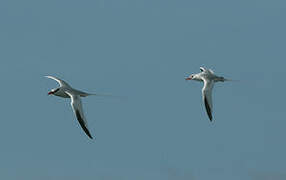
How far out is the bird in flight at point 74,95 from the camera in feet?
161

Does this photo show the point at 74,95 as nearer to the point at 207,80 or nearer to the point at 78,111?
the point at 78,111

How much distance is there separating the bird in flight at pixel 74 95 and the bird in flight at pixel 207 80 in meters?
8.45

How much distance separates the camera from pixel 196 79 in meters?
58.2

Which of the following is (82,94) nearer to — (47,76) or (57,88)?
(57,88)

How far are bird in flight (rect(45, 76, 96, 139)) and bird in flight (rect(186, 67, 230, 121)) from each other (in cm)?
845

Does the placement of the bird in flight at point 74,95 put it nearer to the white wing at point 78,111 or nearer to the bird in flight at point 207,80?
the white wing at point 78,111

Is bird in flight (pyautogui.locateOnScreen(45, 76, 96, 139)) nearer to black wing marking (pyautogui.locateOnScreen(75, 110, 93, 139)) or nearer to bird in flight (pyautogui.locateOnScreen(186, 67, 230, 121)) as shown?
black wing marking (pyautogui.locateOnScreen(75, 110, 93, 139))

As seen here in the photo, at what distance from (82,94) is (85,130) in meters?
3.75

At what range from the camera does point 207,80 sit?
5619 cm

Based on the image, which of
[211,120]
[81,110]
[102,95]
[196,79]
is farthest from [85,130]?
[196,79]

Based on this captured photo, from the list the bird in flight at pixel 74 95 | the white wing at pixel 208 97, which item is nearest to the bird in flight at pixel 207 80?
the white wing at pixel 208 97

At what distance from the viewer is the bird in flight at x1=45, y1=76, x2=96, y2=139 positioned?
1937 inches

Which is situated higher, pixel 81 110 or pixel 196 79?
pixel 196 79

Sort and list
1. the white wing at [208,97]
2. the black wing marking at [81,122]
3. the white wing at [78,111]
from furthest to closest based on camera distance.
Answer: the white wing at [208,97], the white wing at [78,111], the black wing marking at [81,122]
